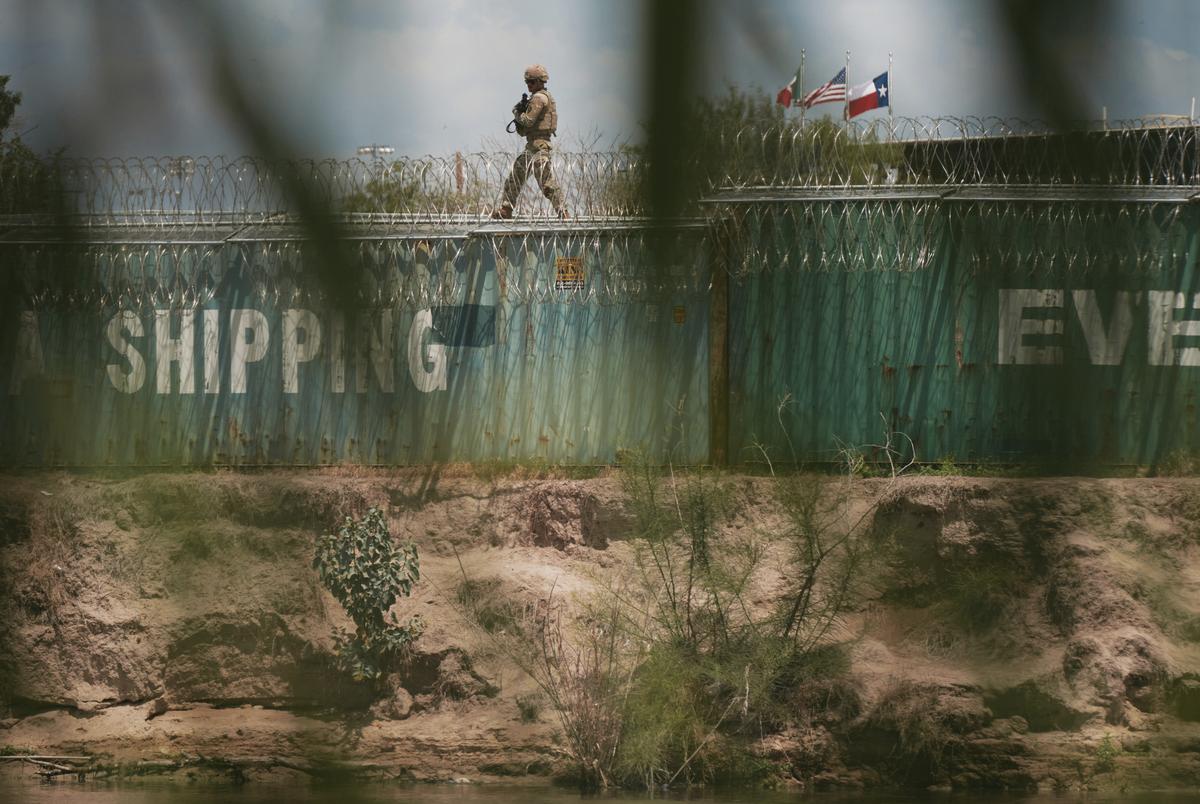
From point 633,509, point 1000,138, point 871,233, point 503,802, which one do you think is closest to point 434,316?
point 1000,138

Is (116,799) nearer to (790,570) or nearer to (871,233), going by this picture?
(790,570)

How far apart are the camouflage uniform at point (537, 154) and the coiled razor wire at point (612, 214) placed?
0.04 metres

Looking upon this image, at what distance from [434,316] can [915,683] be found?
6.15m

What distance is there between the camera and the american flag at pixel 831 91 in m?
0.56

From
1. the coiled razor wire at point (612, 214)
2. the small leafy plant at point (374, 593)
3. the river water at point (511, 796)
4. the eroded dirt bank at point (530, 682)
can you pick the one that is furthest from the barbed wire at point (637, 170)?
the small leafy plant at point (374, 593)

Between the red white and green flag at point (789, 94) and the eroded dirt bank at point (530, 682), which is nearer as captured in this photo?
the red white and green flag at point (789, 94)

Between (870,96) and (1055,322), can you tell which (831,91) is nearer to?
(870,96)

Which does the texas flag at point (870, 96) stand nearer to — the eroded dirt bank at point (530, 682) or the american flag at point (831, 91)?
the american flag at point (831, 91)

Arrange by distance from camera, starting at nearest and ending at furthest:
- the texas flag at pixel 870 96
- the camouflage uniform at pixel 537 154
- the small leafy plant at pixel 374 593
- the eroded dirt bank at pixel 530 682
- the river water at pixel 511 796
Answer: the texas flag at pixel 870 96 < the camouflage uniform at pixel 537 154 < the eroded dirt bank at pixel 530 682 < the river water at pixel 511 796 < the small leafy plant at pixel 374 593

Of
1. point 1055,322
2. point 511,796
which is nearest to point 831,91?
point 1055,322

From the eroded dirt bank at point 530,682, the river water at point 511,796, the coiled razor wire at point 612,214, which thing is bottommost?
the river water at point 511,796

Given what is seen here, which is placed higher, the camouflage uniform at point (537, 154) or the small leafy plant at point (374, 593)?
the camouflage uniform at point (537, 154)

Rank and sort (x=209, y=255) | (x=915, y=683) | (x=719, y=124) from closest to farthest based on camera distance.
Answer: (x=719, y=124)
(x=209, y=255)
(x=915, y=683)

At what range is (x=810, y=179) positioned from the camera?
2.88ft
